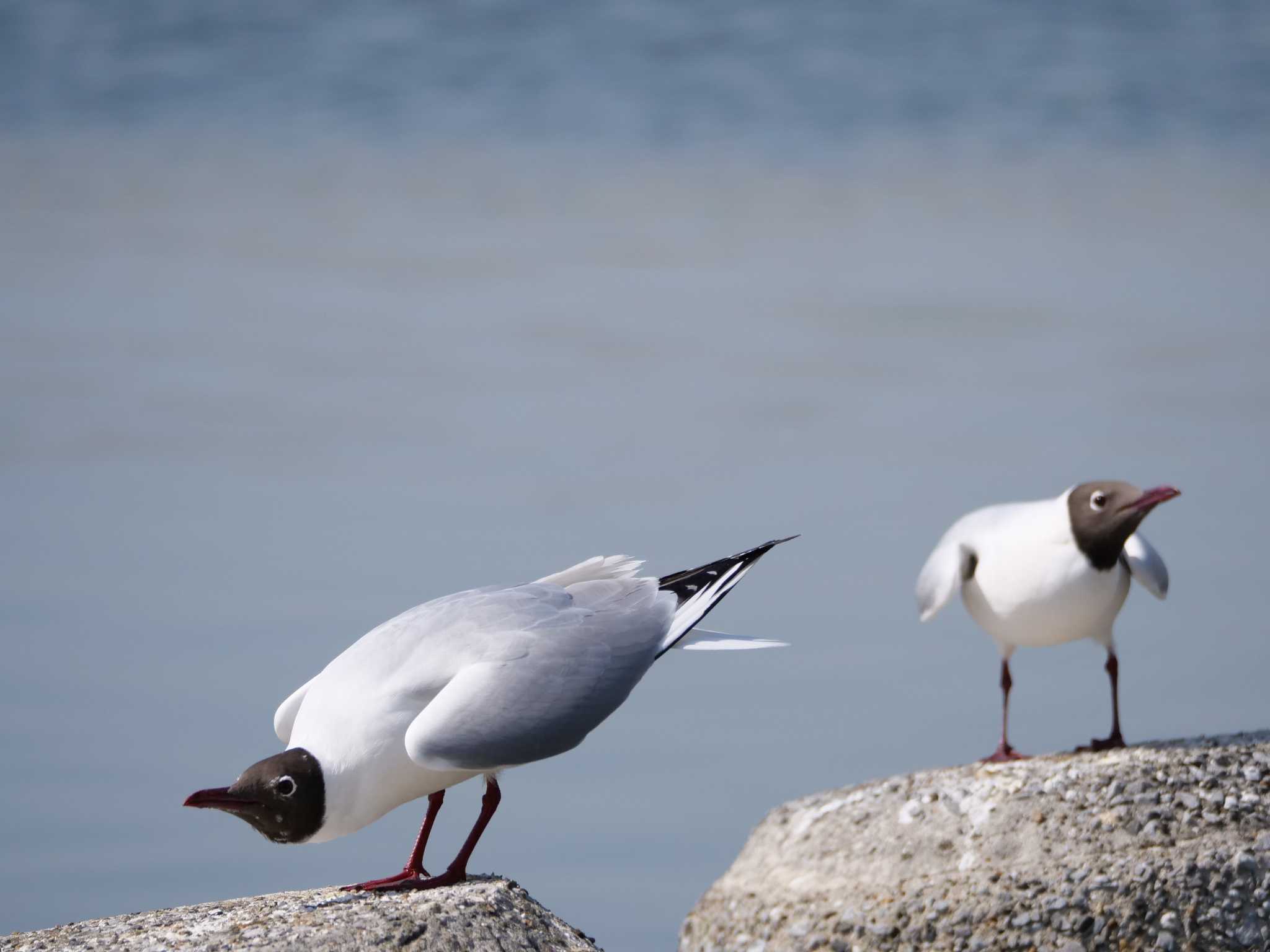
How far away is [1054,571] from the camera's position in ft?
18.3

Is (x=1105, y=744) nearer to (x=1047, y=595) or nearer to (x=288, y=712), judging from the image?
(x=1047, y=595)

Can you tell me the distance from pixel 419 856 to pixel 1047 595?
248 cm

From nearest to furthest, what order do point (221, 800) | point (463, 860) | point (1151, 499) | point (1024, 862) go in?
point (221, 800) → point (463, 860) → point (1024, 862) → point (1151, 499)

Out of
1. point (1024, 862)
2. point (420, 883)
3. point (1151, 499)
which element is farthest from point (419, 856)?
point (1151, 499)

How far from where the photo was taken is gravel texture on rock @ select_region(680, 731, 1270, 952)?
461 cm

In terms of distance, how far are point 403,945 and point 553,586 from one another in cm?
104

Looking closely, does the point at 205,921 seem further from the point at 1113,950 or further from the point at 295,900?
the point at 1113,950

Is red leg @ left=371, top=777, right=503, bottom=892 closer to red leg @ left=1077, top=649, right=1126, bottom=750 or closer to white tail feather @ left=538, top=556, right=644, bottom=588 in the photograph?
white tail feather @ left=538, top=556, right=644, bottom=588

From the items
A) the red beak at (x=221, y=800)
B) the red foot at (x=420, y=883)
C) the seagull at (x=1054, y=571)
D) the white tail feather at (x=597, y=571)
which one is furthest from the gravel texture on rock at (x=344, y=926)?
the seagull at (x=1054, y=571)

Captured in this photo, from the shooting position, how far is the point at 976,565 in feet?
19.3

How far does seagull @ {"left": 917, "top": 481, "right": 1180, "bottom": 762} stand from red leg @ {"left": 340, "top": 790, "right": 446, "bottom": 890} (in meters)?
2.20

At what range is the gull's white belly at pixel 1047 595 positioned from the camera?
18.3ft

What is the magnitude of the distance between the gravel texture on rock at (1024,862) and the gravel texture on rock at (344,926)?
3.13ft

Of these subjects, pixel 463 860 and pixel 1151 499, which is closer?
pixel 463 860
